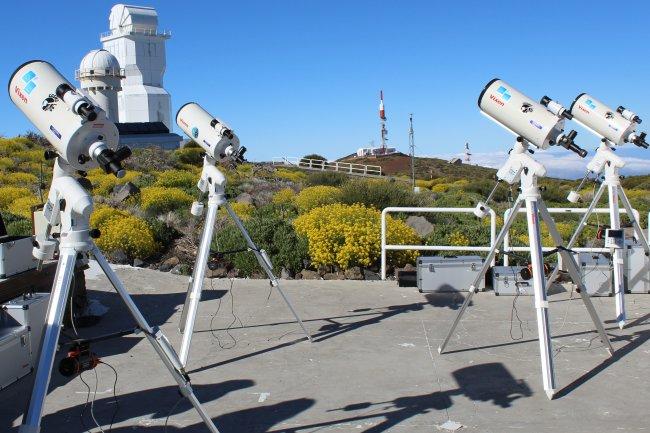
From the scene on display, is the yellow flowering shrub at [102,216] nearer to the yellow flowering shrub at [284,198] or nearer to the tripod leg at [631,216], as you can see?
the yellow flowering shrub at [284,198]

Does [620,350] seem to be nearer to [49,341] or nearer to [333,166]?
[49,341]

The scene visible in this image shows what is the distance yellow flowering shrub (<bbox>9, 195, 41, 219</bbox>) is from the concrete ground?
10.3 meters

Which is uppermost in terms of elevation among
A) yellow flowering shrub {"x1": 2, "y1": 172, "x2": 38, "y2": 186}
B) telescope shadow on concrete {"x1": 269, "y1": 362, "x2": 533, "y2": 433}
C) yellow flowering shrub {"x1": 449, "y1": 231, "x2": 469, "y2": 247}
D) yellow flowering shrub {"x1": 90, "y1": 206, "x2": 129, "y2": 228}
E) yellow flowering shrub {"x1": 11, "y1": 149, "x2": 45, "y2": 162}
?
yellow flowering shrub {"x1": 11, "y1": 149, "x2": 45, "y2": 162}

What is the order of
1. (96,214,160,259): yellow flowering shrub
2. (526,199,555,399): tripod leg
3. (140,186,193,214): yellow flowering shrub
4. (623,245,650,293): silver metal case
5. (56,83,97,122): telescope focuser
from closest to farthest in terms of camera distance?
(56,83,97,122): telescope focuser
(526,199,555,399): tripod leg
(623,245,650,293): silver metal case
(96,214,160,259): yellow flowering shrub
(140,186,193,214): yellow flowering shrub

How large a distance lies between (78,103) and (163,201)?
1381 cm

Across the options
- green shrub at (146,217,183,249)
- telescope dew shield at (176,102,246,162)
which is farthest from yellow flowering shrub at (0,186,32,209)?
telescope dew shield at (176,102,246,162)

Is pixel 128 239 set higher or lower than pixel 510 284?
higher

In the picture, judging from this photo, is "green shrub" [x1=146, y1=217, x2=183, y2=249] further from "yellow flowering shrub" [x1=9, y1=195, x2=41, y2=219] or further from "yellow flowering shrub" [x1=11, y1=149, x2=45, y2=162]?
"yellow flowering shrub" [x1=11, y1=149, x2=45, y2=162]

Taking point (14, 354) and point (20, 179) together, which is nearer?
point (14, 354)

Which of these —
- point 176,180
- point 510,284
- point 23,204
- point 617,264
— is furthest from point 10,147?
point 617,264

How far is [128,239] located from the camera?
12344mm

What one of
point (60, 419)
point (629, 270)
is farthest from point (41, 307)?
point (629, 270)

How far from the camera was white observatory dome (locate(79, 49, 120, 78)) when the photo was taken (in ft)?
171

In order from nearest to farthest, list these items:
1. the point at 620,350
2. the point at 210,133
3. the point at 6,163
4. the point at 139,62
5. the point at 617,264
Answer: the point at 210,133 < the point at 620,350 < the point at 617,264 < the point at 6,163 < the point at 139,62
